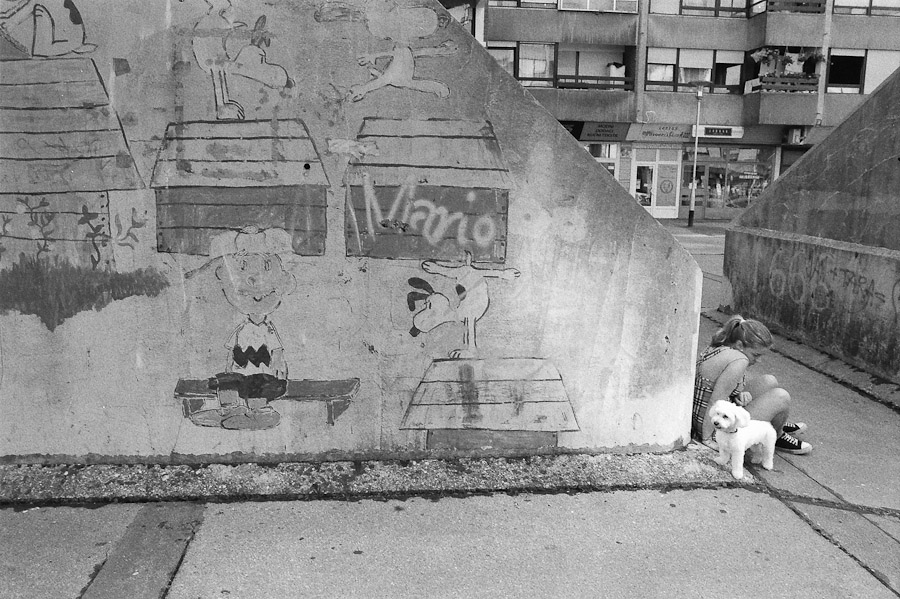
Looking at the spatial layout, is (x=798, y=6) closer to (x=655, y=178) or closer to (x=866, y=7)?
(x=866, y=7)

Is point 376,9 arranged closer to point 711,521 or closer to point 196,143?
point 196,143

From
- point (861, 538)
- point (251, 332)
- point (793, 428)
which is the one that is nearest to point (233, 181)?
point (251, 332)

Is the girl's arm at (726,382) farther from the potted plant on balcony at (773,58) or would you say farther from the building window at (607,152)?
the potted plant on balcony at (773,58)

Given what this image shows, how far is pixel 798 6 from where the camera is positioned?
28.7m

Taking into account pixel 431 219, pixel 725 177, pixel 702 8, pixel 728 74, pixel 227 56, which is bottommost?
pixel 431 219

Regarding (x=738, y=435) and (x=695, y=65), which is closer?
(x=738, y=435)

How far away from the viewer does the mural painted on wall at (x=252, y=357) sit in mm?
3904

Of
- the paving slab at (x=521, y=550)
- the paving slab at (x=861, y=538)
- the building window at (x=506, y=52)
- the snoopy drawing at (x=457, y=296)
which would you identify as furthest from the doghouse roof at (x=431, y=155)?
the building window at (x=506, y=52)

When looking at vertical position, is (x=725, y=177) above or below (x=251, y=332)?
above

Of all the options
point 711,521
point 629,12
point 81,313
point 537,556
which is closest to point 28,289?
point 81,313

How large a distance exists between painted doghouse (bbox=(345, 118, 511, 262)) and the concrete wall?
0.5 inches

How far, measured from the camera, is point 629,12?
28984mm

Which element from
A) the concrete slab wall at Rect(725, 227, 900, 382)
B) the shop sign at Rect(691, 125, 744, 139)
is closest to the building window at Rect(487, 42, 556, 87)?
the shop sign at Rect(691, 125, 744, 139)

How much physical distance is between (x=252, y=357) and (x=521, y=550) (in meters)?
1.76
